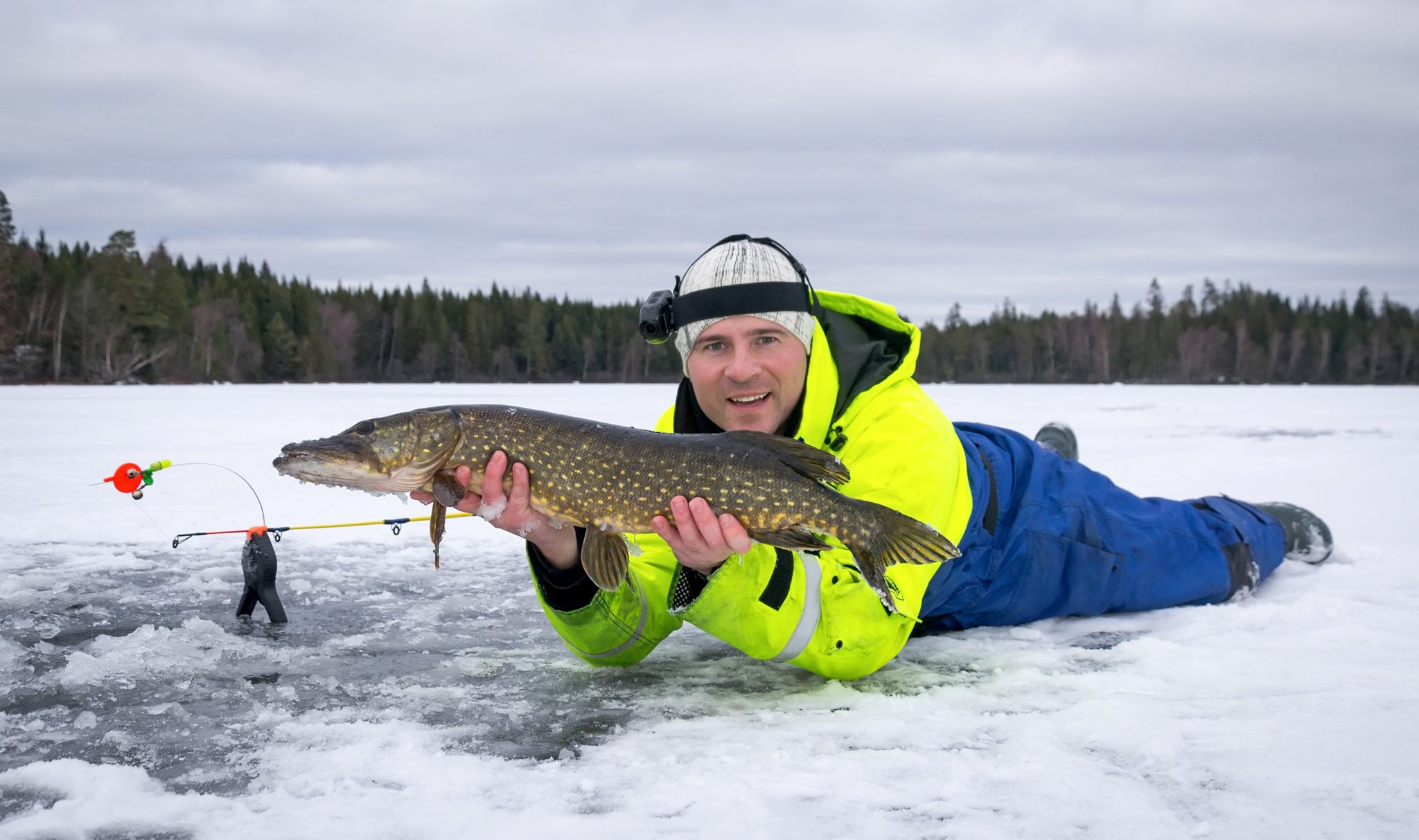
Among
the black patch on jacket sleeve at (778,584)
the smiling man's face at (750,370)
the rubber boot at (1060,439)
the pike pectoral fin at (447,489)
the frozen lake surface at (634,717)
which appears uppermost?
the smiling man's face at (750,370)

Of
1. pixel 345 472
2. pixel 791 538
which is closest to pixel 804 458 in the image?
pixel 791 538

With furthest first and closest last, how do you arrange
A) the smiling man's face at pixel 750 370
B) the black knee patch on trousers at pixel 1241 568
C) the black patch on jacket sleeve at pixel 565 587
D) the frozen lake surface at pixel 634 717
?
the black knee patch on trousers at pixel 1241 568, the smiling man's face at pixel 750 370, the black patch on jacket sleeve at pixel 565 587, the frozen lake surface at pixel 634 717

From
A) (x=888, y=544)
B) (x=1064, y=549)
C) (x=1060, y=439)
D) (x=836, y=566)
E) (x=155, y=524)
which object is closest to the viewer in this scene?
(x=888, y=544)

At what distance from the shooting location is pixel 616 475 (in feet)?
9.46

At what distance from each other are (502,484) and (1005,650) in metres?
2.04

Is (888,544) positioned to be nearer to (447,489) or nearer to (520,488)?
(520,488)

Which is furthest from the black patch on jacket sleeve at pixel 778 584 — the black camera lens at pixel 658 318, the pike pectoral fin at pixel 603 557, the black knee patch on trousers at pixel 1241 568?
the black knee patch on trousers at pixel 1241 568

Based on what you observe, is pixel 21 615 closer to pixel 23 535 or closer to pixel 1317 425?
pixel 23 535

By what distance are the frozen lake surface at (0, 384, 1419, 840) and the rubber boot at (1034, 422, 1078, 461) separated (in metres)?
1.42

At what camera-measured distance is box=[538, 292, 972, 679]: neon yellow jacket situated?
298 cm

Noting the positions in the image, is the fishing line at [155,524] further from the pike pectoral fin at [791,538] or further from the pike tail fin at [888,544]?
the pike tail fin at [888,544]

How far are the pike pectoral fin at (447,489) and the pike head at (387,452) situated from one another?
3cm

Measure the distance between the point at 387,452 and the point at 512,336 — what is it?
259 feet

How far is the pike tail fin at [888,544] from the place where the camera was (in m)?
2.68
